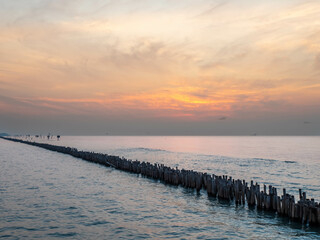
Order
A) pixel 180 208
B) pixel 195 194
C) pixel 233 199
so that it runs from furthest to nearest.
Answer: pixel 195 194
pixel 233 199
pixel 180 208

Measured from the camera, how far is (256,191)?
57.1ft

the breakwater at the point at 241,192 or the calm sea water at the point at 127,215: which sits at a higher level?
the breakwater at the point at 241,192

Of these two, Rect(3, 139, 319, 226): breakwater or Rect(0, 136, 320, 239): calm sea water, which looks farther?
Rect(3, 139, 319, 226): breakwater

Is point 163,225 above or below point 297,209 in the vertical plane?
below

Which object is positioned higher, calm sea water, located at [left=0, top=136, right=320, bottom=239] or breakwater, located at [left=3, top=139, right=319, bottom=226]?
breakwater, located at [left=3, top=139, right=319, bottom=226]

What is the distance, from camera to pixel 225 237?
12.3 metres

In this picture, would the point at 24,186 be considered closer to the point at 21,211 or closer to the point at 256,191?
the point at 21,211

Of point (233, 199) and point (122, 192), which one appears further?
point (122, 192)

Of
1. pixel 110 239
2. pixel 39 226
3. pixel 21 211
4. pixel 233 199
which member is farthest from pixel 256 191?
pixel 21 211

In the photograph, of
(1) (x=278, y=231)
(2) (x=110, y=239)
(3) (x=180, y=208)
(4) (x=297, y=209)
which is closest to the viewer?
(2) (x=110, y=239)

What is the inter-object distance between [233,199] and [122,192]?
8.39m

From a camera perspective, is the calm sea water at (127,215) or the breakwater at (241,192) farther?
the breakwater at (241,192)

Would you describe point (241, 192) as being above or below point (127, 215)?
above

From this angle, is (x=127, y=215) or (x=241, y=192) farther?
(x=241, y=192)
